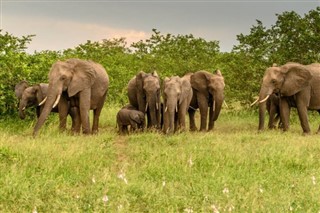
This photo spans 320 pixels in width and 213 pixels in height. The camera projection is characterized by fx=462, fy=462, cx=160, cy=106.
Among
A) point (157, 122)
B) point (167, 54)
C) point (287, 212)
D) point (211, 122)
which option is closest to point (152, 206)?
point (287, 212)

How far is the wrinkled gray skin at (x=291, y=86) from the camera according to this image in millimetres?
15797

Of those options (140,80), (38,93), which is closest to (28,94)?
(38,93)

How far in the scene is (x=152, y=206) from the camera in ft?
21.2

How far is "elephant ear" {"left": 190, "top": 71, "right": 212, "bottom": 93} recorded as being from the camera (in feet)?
55.7

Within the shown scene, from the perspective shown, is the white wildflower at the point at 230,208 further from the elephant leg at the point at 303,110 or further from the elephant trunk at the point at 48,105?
the elephant leg at the point at 303,110

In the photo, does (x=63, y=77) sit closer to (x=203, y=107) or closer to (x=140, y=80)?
(x=140, y=80)

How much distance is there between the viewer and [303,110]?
627 inches

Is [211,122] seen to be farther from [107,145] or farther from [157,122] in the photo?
[107,145]

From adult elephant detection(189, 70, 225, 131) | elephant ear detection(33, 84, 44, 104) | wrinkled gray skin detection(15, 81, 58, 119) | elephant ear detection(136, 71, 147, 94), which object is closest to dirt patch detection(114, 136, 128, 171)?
elephant ear detection(136, 71, 147, 94)

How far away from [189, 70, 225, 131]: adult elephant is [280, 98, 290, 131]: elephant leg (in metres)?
2.13

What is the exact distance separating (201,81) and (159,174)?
911 cm

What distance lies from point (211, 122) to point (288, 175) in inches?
339

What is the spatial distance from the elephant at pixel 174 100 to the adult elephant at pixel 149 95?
573mm

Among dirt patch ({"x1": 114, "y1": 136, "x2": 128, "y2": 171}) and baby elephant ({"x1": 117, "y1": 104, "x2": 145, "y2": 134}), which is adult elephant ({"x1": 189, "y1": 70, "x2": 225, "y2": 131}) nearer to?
baby elephant ({"x1": 117, "y1": 104, "x2": 145, "y2": 134})
